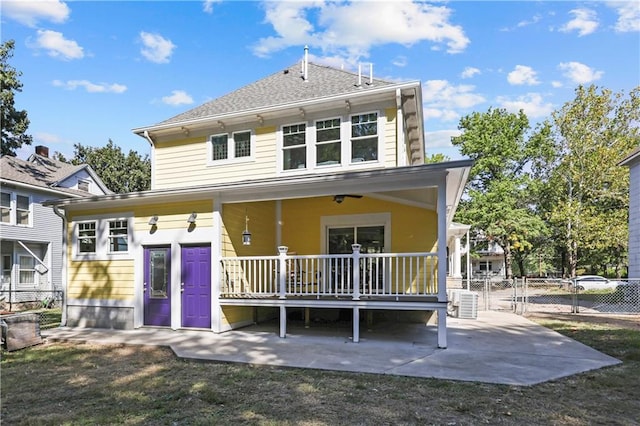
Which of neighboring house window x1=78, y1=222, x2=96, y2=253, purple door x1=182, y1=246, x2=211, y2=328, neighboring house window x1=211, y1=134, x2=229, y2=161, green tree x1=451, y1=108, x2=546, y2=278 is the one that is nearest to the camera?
purple door x1=182, y1=246, x2=211, y2=328

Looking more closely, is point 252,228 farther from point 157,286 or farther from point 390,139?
point 390,139

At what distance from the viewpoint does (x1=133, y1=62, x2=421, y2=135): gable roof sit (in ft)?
33.8

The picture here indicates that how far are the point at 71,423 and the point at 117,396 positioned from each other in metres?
0.82

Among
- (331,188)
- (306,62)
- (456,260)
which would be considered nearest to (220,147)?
(306,62)

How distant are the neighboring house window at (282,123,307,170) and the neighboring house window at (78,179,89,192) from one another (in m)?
16.2

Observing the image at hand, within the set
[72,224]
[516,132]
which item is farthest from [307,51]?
[516,132]

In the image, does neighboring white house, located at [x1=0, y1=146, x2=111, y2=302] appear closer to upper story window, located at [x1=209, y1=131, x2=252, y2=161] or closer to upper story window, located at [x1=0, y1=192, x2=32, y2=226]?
upper story window, located at [x1=0, y1=192, x2=32, y2=226]

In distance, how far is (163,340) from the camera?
316 inches

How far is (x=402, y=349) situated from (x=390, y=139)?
5.01 metres

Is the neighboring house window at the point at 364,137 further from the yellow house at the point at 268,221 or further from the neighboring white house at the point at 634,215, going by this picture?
the neighboring white house at the point at 634,215

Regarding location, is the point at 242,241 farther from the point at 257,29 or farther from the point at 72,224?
the point at 257,29

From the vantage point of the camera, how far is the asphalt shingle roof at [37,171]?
58.5 ft

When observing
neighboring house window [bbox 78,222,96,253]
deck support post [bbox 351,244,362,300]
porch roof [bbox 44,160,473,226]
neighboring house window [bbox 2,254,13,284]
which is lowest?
neighboring house window [bbox 2,254,13,284]

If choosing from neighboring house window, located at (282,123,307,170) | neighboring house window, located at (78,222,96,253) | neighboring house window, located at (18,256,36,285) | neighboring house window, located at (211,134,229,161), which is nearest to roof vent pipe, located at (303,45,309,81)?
neighboring house window, located at (282,123,307,170)
